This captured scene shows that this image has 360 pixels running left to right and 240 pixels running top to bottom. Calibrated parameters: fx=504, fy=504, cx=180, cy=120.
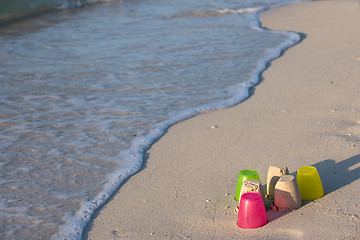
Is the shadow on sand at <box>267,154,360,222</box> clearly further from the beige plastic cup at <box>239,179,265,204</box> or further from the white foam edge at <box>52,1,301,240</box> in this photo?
the white foam edge at <box>52,1,301,240</box>

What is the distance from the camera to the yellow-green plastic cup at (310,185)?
329 cm

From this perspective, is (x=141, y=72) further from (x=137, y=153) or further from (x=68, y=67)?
(x=137, y=153)

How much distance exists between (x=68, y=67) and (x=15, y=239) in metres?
3.99

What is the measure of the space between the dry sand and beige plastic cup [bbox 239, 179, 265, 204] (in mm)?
163

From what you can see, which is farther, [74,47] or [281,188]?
[74,47]

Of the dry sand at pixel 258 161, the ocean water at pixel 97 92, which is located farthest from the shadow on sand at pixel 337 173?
the ocean water at pixel 97 92

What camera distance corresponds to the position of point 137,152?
442 centimetres

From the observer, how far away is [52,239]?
325 cm

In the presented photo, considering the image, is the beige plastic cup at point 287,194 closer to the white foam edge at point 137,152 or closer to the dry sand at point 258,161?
the dry sand at point 258,161

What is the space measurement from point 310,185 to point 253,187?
1.33 ft

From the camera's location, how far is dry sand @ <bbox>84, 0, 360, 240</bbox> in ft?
10.3

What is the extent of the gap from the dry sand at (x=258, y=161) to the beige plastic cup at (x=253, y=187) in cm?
16

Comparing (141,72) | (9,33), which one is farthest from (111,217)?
(9,33)

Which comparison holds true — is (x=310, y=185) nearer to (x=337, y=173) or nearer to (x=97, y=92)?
(x=337, y=173)
